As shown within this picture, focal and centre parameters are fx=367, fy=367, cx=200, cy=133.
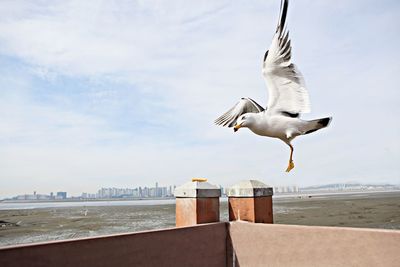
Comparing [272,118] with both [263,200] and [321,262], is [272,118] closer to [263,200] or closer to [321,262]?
[263,200]

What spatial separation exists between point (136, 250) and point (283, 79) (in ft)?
8.22

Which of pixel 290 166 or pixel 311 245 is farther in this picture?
pixel 290 166

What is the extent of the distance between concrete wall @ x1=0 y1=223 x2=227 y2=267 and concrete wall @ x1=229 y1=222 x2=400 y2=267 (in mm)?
327

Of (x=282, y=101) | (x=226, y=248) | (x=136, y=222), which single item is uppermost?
(x=282, y=101)

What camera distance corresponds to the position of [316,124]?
168 inches

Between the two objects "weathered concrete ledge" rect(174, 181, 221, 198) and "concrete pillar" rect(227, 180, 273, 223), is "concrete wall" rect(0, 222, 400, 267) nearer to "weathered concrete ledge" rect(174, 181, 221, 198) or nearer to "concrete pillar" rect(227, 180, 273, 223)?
"concrete pillar" rect(227, 180, 273, 223)

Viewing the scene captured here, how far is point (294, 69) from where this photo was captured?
4.26 meters

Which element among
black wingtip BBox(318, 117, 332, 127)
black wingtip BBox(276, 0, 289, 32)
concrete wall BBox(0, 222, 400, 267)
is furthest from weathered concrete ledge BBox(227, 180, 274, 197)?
black wingtip BBox(276, 0, 289, 32)

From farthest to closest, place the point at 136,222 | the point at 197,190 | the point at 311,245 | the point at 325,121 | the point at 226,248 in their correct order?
the point at 136,222 → the point at 197,190 → the point at 226,248 → the point at 325,121 → the point at 311,245

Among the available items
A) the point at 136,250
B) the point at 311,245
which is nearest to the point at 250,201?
the point at 311,245

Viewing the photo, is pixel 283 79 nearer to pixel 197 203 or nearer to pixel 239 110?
pixel 239 110

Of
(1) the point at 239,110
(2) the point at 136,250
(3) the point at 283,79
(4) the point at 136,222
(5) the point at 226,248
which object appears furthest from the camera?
(4) the point at 136,222

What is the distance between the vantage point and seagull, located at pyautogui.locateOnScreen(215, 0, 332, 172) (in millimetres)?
4168

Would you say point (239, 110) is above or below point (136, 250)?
above
